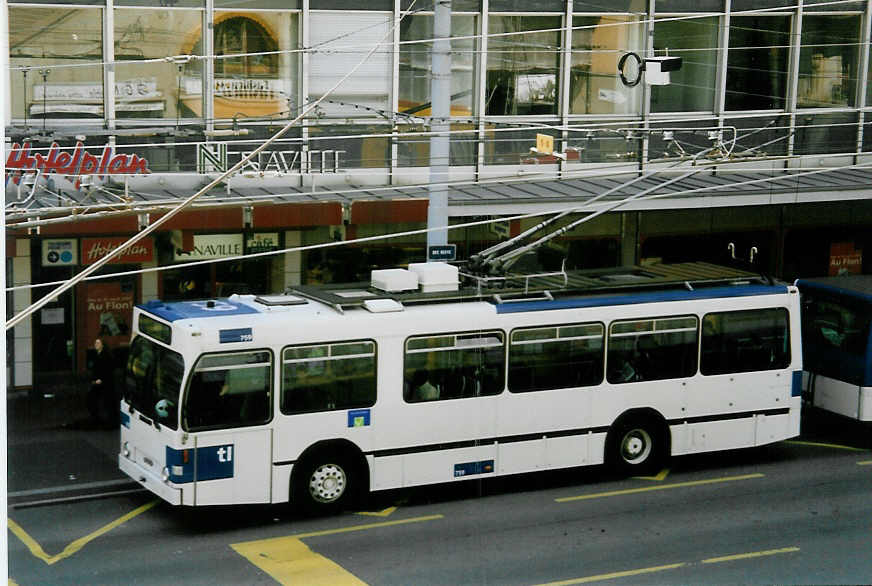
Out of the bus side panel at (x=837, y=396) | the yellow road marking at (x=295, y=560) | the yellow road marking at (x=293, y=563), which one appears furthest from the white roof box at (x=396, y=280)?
the bus side panel at (x=837, y=396)

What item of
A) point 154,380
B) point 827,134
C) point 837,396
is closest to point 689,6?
point 827,134

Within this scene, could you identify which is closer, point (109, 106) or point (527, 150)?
point (109, 106)

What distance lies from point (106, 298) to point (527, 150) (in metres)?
7.81

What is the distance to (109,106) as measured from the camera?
20375 mm

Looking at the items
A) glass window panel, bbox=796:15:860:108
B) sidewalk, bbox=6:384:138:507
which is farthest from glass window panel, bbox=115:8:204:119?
glass window panel, bbox=796:15:860:108

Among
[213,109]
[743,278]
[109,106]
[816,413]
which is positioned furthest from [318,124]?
[816,413]

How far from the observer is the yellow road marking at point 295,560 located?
12.8 metres

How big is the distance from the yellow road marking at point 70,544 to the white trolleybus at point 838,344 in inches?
383

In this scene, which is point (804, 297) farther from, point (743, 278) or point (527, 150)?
point (527, 150)

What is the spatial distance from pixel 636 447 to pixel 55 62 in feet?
34.4

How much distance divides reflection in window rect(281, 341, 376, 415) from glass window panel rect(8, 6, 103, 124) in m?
7.66

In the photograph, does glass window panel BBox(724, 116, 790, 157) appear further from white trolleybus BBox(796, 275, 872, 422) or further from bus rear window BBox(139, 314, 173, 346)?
bus rear window BBox(139, 314, 173, 346)

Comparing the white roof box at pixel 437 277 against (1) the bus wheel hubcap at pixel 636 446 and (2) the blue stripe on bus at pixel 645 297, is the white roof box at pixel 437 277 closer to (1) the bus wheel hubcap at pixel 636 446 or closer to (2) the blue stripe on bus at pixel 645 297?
(2) the blue stripe on bus at pixel 645 297

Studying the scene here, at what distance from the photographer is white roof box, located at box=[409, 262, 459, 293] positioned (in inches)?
626
